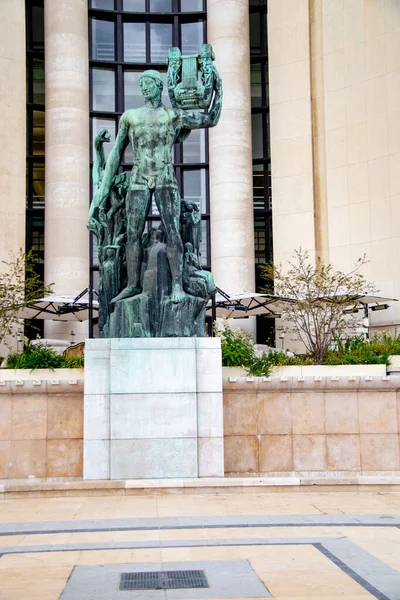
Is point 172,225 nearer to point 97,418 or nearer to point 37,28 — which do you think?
point 97,418

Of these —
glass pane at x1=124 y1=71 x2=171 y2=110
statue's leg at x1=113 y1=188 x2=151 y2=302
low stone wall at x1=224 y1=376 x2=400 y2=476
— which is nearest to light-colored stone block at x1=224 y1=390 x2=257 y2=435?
low stone wall at x1=224 y1=376 x2=400 y2=476

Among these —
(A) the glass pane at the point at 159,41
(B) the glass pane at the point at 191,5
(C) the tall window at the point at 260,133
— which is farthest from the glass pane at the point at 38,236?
(B) the glass pane at the point at 191,5

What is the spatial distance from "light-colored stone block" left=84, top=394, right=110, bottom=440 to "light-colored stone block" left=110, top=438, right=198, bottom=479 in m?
0.25

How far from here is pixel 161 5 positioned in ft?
141

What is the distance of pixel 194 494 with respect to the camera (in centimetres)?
1328

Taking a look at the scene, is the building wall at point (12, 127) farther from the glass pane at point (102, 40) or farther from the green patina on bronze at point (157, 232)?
the green patina on bronze at point (157, 232)

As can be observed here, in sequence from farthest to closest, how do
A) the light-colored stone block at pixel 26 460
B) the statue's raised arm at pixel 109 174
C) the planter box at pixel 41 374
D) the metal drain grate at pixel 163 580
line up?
the planter box at pixel 41 374
the statue's raised arm at pixel 109 174
the light-colored stone block at pixel 26 460
the metal drain grate at pixel 163 580

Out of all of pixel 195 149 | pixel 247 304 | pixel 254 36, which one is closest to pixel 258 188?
pixel 195 149

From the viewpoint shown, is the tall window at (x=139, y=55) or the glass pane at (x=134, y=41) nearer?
the tall window at (x=139, y=55)

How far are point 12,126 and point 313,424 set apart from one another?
25.8 m

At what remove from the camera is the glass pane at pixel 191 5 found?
1688 inches

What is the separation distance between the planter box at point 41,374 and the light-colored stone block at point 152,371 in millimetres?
4247

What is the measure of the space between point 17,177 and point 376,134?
50.3ft

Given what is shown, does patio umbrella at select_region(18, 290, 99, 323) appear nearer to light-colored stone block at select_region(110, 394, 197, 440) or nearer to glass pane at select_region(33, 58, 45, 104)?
glass pane at select_region(33, 58, 45, 104)
